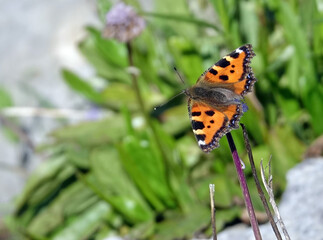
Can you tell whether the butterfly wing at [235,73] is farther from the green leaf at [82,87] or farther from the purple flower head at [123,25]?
the green leaf at [82,87]

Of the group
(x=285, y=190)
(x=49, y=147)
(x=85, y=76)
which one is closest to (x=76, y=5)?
(x=85, y=76)

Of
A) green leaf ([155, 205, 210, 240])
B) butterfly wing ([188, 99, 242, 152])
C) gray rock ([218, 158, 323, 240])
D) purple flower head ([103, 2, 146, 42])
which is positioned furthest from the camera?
purple flower head ([103, 2, 146, 42])

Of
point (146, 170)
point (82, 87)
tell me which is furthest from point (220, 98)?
point (82, 87)

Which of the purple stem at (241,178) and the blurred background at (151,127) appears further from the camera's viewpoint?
the blurred background at (151,127)

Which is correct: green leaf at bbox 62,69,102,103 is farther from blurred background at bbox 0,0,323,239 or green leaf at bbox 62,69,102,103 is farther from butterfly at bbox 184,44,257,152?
butterfly at bbox 184,44,257,152

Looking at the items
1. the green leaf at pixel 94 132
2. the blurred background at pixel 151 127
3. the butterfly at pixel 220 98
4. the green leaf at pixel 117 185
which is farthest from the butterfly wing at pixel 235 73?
the green leaf at pixel 94 132

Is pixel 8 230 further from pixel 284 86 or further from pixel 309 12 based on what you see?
pixel 309 12

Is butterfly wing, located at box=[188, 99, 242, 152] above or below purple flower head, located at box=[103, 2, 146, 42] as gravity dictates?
below

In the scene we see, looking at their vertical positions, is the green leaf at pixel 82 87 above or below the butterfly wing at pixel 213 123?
below

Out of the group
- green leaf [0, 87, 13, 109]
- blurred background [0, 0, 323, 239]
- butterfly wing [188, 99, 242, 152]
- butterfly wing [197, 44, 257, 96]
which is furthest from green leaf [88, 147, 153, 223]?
butterfly wing [188, 99, 242, 152]
